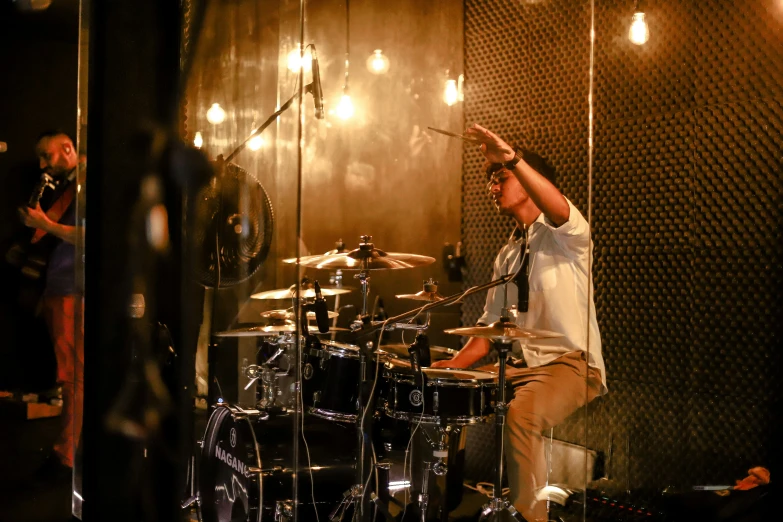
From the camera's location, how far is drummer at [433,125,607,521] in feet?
10.4

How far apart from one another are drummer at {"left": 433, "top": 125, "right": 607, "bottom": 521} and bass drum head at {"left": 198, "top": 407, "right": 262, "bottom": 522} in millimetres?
1176

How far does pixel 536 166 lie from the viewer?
3936mm

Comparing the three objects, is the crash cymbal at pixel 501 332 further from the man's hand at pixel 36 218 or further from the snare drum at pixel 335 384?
the man's hand at pixel 36 218

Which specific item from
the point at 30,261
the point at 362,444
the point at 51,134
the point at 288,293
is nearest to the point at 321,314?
the point at 288,293

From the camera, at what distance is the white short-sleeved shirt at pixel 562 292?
323 centimetres

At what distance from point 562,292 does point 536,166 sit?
979mm

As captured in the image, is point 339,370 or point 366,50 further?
point 366,50

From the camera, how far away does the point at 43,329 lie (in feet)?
13.1

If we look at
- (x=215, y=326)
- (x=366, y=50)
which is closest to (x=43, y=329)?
(x=215, y=326)

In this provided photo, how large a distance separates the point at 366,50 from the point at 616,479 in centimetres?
283

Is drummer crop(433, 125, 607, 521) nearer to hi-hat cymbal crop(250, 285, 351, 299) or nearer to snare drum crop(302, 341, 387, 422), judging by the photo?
snare drum crop(302, 341, 387, 422)

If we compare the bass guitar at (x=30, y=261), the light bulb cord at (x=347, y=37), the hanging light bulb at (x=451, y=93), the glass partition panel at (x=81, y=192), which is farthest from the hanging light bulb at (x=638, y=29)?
Answer: the bass guitar at (x=30, y=261)

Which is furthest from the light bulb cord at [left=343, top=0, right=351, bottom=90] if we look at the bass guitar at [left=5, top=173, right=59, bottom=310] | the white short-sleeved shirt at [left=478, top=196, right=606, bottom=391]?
the bass guitar at [left=5, top=173, right=59, bottom=310]

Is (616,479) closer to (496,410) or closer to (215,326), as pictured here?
(496,410)
